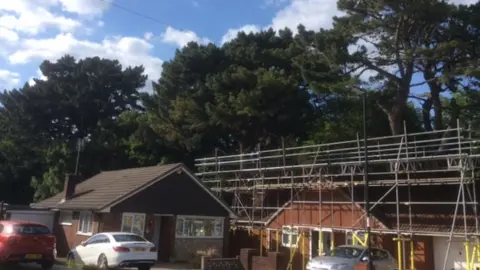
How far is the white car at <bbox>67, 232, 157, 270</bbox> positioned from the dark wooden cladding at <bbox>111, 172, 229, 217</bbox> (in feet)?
16.2

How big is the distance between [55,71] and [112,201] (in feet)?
99.2

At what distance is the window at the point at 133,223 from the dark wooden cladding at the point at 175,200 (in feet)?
1.89

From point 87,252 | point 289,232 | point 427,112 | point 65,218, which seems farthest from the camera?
point 427,112

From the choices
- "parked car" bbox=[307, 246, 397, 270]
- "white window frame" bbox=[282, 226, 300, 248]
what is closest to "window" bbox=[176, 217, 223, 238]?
"white window frame" bbox=[282, 226, 300, 248]

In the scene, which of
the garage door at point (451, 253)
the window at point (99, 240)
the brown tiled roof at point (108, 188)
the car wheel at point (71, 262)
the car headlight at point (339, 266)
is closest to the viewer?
the car headlight at point (339, 266)

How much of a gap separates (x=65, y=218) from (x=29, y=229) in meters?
11.3

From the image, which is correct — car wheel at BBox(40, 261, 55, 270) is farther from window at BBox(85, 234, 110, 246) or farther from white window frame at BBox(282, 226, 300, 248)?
white window frame at BBox(282, 226, 300, 248)

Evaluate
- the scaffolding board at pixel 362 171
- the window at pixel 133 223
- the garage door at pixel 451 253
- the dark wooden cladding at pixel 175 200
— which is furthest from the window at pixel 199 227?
the garage door at pixel 451 253

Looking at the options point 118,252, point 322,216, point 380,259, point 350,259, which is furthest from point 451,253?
point 118,252

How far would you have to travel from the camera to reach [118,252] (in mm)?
17047

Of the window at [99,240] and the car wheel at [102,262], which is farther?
the window at [99,240]

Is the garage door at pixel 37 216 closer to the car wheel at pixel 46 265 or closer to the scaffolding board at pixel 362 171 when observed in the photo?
the scaffolding board at pixel 362 171

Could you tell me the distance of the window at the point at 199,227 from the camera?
2552 centimetres

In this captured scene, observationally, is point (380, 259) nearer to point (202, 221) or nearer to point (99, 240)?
point (99, 240)
